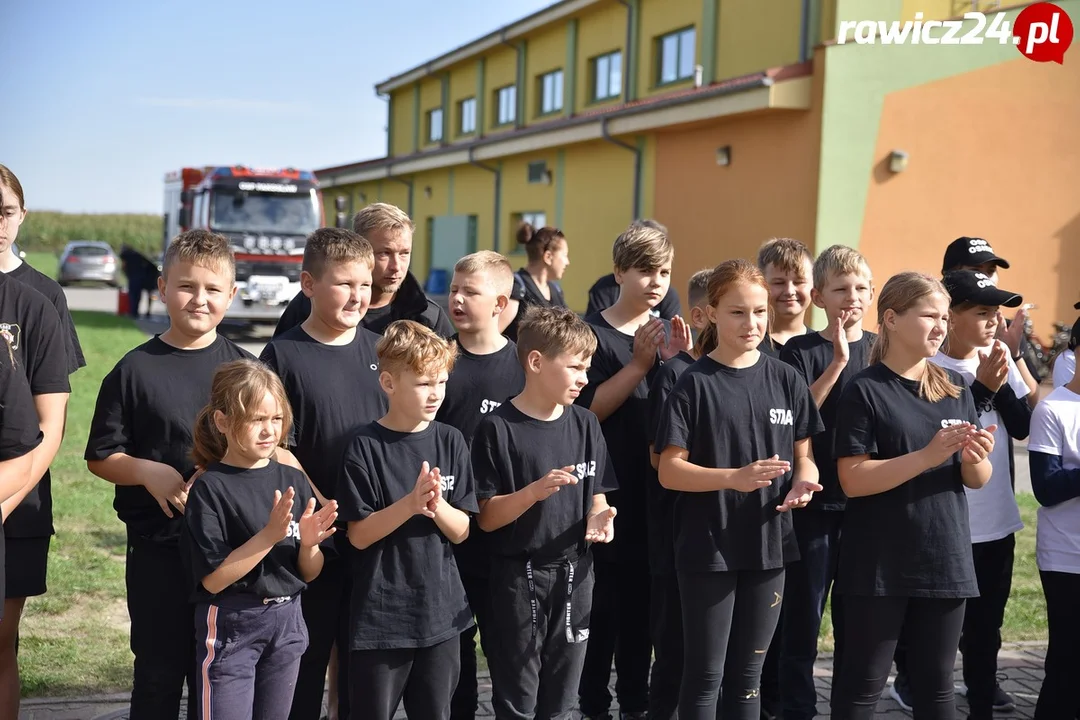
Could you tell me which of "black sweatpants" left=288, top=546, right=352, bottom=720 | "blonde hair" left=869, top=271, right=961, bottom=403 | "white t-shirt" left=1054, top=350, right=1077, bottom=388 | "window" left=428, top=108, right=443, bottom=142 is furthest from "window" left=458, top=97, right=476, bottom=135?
"black sweatpants" left=288, top=546, right=352, bottom=720

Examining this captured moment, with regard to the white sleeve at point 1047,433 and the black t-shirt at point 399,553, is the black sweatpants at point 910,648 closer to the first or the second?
the white sleeve at point 1047,433

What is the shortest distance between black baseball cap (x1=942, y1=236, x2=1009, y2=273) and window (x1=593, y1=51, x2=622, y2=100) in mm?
17817

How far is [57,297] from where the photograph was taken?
3936 millimetres

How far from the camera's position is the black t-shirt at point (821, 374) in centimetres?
436

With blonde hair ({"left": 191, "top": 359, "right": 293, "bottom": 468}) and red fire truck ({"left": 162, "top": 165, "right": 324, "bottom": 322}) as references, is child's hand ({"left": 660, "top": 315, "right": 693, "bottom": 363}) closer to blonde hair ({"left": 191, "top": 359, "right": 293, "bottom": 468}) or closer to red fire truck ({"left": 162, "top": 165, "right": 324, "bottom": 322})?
blonde hair ({"left": 191, "top": 359, "right": 293, "bottom": 468})

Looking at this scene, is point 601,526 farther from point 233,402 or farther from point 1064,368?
point 1064,368

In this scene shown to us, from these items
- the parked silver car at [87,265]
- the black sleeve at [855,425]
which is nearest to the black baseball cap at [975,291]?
the black sleeve at [855,425]

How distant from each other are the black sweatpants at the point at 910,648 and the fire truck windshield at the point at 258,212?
18483mm

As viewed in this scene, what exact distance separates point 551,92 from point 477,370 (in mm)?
22341

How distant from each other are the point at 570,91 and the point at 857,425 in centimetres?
2117

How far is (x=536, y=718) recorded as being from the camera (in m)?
3.81

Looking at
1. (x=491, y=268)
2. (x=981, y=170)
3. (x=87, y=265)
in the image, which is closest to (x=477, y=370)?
(x=491, y=268)

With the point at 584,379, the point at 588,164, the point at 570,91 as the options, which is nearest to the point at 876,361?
the point at 584,379

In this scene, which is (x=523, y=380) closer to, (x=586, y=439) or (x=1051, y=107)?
(x=586, y=439)
